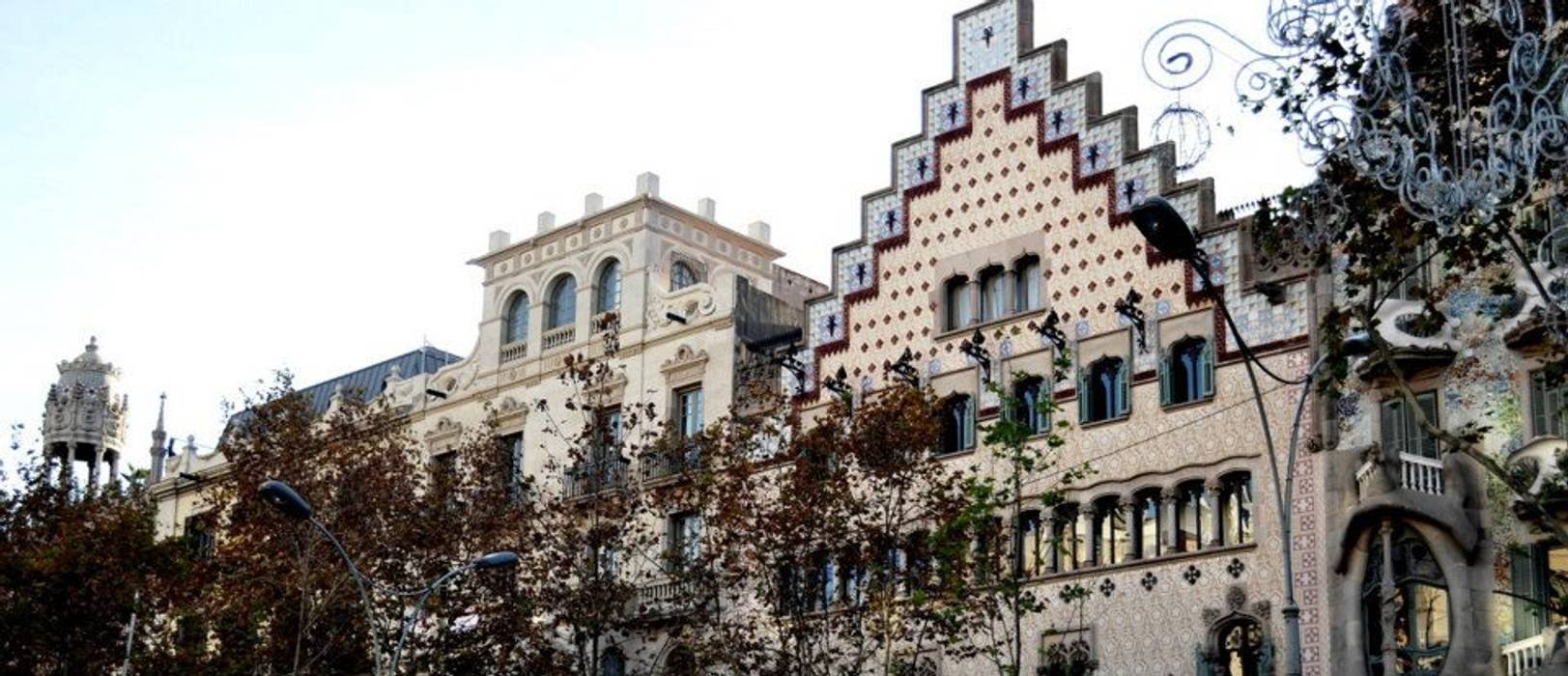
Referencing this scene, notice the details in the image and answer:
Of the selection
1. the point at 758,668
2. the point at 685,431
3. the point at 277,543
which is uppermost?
the point at 685,431

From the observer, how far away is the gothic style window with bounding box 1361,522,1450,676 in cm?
3128

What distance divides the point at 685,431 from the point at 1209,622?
12.9 m

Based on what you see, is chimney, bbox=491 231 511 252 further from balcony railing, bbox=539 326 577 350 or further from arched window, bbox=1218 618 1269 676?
arched window, bbox=1218 618 1269 676

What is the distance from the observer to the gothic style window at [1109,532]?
118 feet

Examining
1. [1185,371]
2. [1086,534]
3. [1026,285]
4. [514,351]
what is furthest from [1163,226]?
[514,351]

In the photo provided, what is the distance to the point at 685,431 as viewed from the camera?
4394 centimetres

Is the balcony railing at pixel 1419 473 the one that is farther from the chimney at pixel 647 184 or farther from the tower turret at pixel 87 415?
the tower turret at pixel 87 415

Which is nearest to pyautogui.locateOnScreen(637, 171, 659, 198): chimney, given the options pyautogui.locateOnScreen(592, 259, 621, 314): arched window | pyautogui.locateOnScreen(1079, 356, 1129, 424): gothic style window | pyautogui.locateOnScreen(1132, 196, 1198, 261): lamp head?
pyautogui.locateOnScreen(592, 259, 621, 314): arched window

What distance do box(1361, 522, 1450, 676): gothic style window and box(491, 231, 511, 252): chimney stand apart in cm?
2286

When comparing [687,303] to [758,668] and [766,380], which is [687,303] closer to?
[766,380]

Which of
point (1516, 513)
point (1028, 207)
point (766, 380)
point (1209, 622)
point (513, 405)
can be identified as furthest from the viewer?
point (513, 405)

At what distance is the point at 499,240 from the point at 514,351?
280cm

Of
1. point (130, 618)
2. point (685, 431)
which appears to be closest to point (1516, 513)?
point (685, 431)

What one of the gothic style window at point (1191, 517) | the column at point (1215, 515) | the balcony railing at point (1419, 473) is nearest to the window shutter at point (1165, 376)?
the gothic style window at point (1191, 517)
